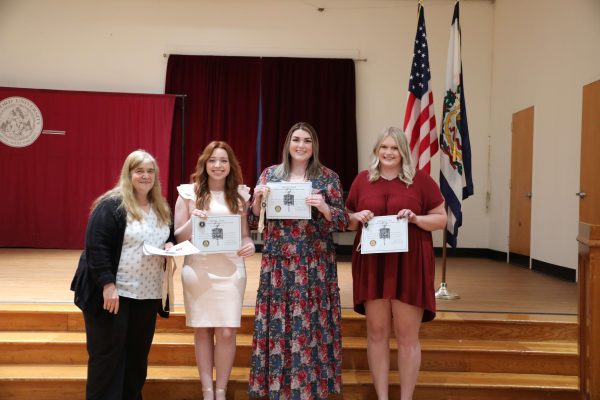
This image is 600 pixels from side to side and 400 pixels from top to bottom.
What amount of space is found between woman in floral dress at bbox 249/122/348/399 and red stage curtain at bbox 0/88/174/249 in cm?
558

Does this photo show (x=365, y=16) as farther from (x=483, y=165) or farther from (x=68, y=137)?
(x=68, y=137)

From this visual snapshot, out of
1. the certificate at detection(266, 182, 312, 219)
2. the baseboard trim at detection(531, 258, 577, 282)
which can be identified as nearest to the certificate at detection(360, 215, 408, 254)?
the certificate at detection(266, 182, 312, 219)

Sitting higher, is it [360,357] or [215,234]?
[215,234]

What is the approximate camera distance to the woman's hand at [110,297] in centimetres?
279

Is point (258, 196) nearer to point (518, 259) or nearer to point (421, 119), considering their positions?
point (421, 119)

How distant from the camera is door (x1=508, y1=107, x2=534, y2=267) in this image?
727 cm

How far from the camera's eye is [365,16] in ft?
28.2

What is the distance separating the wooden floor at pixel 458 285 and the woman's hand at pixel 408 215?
5.50 feet

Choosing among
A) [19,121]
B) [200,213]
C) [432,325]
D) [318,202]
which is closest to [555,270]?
[432,325]

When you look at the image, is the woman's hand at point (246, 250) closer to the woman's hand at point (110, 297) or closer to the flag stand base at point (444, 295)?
the woman's hand at point (110, 297)

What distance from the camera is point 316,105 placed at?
28.0ft

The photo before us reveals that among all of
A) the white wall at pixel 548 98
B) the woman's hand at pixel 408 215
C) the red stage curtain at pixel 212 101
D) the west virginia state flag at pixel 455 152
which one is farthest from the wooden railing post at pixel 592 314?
the red stage curtain at pixel 212 101

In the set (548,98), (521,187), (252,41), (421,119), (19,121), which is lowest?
(521,187)

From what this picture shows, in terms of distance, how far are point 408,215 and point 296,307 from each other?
80cm
